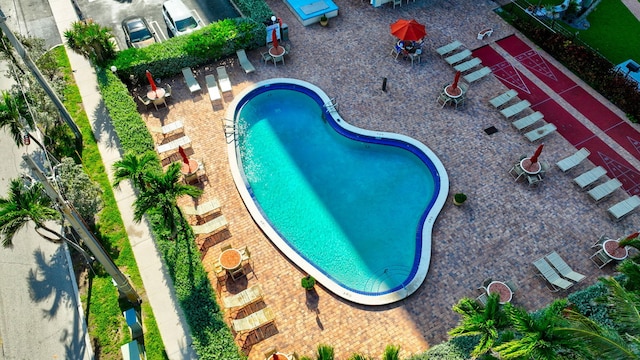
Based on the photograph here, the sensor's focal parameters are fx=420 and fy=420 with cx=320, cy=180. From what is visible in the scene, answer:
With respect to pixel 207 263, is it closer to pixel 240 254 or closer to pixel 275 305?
pixel 240 254

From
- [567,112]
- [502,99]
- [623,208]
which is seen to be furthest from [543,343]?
[567,112]

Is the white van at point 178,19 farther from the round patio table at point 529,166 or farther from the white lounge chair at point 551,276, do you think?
the white lounge chair at point 551,276

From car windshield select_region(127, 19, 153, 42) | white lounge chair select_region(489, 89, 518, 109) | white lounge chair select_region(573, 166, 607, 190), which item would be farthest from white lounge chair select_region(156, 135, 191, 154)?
white lounge chair select_region(573, 166, 607, 190)

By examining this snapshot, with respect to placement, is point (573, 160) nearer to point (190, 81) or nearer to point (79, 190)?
point (190, 81)

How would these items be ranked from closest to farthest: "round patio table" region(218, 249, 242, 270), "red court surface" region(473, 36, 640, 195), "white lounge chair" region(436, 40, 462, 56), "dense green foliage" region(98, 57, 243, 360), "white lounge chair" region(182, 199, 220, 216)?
1. "dense green foliage" region(98, 57, 243, 360)
2. "round patio table" region(218, 249, 242, 270)
3. "white lounge chair" region(182, 199, 220, 216)
4. "red court surface" region(473, 36, 640, 195)
5. "white lounge chair" region(436, 40, 462, 56)

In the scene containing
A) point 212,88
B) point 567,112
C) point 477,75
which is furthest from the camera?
point 477,75

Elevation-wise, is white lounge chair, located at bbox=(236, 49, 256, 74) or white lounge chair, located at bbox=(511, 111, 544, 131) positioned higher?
white lounge chair, located at bbox=(236, 49, 256, 74)

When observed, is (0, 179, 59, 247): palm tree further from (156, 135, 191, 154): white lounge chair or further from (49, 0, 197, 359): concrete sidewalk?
(156, 135, 191, 154): white lounge chair
